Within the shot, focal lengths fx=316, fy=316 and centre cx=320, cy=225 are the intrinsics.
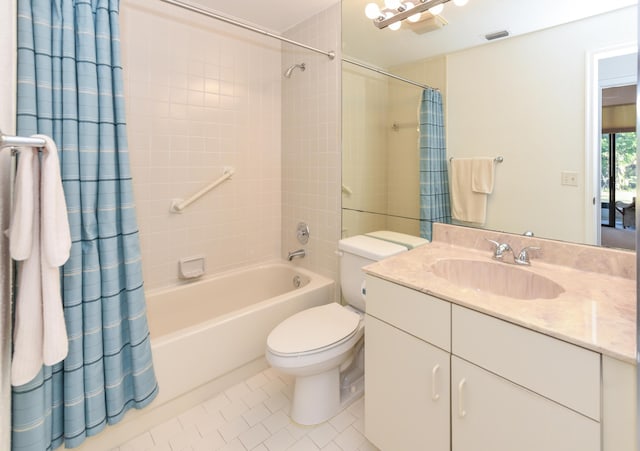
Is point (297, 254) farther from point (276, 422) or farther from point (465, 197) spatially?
point (465, 197)

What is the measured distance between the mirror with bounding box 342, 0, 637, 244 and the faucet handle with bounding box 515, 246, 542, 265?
7cm

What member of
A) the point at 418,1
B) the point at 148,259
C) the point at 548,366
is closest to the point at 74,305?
the point at 148,259

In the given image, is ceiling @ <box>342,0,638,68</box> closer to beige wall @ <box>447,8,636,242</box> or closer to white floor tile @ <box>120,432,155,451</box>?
beige wall @ <box>447,8,636,242</box>

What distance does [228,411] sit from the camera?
1631mm

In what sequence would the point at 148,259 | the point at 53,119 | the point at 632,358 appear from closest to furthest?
the point at 632,358
the point at 53,119
the point at 148,259

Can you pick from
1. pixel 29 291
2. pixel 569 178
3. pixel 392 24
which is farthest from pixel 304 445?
pixel 392 24

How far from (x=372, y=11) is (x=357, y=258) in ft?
4.68

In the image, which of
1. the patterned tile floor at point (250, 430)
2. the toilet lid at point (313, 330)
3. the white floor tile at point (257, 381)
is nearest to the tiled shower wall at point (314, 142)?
the toilet lid at point (313, 330)

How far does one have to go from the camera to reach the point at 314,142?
7.54ft

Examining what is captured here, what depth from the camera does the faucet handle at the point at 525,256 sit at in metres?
1.28

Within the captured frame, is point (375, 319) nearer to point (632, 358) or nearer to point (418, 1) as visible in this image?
point (632, 358)

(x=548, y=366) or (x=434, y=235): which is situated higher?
(x=434, y=235)

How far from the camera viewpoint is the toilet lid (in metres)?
1.44

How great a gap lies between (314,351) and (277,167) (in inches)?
63.7
